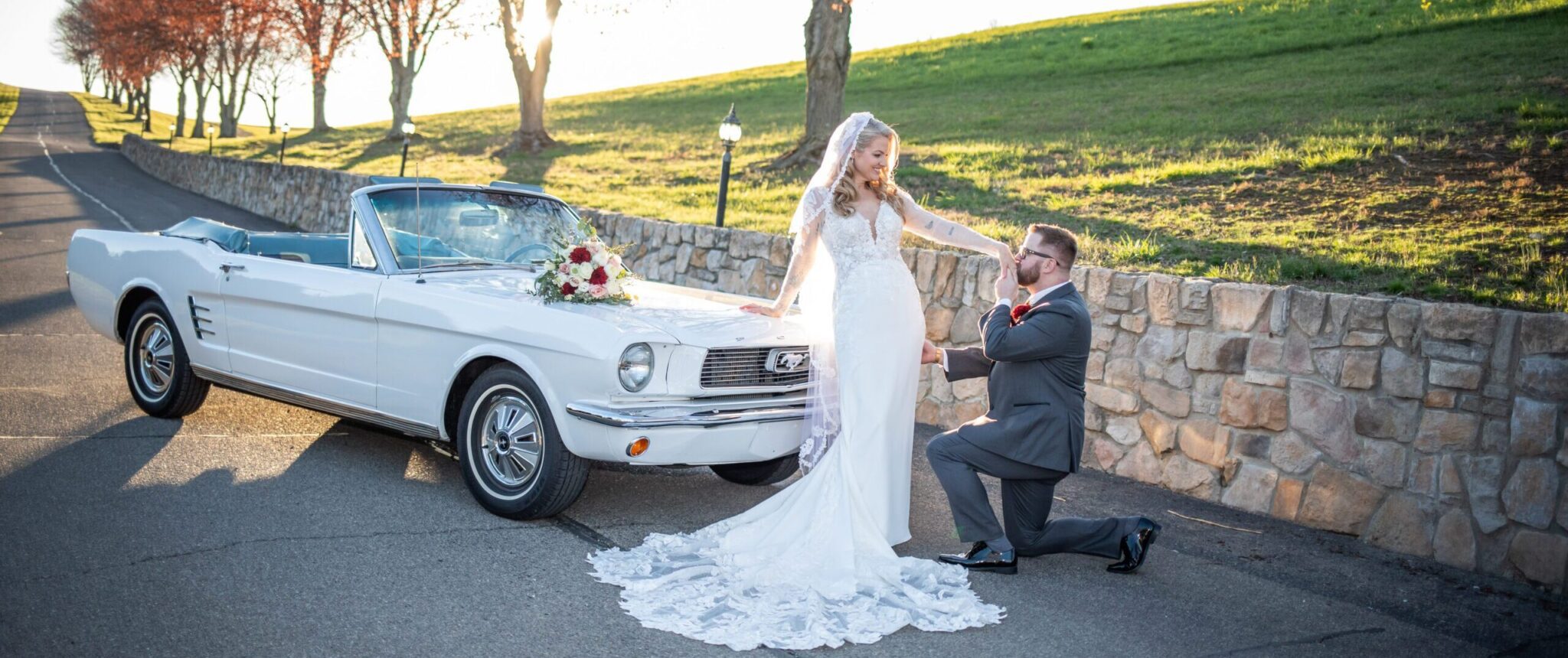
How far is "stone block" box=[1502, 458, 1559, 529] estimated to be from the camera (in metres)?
5.23

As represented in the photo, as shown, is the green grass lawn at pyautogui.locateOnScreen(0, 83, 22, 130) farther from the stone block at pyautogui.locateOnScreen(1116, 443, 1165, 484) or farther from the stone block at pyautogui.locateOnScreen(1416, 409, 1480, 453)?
the stone block at pyautogui.locateOnScreen(1416, 409, 1480, 453)

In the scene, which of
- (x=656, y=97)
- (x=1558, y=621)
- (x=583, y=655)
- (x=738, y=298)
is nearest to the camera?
(x=583, y=655)

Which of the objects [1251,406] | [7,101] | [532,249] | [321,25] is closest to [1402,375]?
[1251,406]

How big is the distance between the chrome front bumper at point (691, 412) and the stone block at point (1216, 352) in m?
2.67

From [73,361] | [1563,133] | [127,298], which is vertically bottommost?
[73,361]

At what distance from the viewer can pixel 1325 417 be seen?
20.3 feet

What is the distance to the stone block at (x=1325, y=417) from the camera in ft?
20.0

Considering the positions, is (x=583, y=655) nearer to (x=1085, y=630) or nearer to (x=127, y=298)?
(x=1085, y=630)

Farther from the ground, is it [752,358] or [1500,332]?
[1500,332]

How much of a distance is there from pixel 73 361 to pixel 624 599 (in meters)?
6.27

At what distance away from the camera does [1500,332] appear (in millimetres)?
5453

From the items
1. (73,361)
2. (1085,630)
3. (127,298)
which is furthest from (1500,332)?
(73,361)

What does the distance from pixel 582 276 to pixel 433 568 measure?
5.27ft

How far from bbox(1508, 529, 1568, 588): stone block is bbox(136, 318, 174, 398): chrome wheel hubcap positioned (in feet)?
24.3
